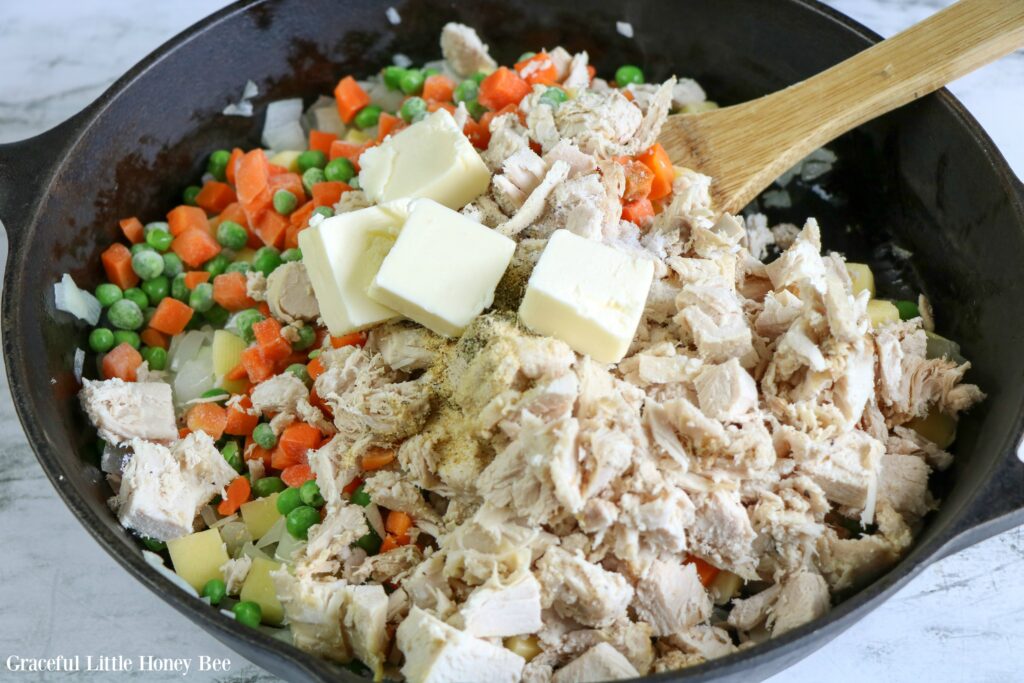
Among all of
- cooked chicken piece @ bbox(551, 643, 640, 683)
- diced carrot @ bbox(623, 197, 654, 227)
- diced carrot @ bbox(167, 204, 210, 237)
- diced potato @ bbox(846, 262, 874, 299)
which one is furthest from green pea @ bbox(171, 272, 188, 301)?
diced potato @ bbox(846, 262, 874, 299)

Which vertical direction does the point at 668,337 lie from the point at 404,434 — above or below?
above

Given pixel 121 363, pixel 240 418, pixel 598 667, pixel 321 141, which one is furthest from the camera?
pixel 321 141

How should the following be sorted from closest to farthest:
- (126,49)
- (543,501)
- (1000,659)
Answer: (543,501), (1000,659), (126,49)

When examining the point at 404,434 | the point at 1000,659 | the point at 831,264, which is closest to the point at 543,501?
the point at 404,434

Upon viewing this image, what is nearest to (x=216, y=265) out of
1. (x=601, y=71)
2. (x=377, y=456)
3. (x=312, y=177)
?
(x=312, y=177)

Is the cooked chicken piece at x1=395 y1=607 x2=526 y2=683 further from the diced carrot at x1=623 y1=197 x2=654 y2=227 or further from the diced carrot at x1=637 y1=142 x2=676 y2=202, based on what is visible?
the diced carrot at x1=637 y1=142 x2=676 y2=202

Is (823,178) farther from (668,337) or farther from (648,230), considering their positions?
(668,337)

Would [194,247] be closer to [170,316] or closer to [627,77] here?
[170,316]

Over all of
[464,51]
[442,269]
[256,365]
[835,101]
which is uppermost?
[835,101]
